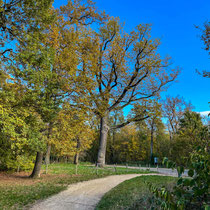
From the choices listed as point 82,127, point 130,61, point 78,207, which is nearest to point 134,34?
point 130,61

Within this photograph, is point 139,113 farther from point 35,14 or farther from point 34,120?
point 35,14

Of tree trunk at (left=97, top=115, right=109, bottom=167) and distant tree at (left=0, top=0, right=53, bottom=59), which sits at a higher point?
distant tree at (left=0, top=0, right=53, bottom=59)

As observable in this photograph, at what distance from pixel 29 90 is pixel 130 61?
13.9 meters

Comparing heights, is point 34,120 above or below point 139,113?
below

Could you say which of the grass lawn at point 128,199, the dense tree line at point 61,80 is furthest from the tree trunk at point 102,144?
the grass lawn at point 128,199

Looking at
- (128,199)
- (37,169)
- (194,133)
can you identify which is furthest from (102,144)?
(194,133)

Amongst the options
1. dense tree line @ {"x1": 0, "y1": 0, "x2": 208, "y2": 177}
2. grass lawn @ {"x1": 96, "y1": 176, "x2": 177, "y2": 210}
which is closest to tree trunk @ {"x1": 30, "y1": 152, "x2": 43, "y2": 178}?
dense tree line @ {"x1": 0, "y1": 0, "x2": 208, "y2": 177}

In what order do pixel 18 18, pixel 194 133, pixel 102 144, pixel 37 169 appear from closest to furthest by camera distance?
pixel 194 133, pixel 18 18, pixel 37 169, pixel 102 144

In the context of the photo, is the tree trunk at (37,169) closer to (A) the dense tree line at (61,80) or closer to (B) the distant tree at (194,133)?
(A) the dense tree line at (61,80)

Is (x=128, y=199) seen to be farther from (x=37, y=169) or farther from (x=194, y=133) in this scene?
(x=37, y=169)

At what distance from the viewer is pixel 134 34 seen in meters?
20.0

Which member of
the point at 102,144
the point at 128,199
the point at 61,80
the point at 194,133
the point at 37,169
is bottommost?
the point at 37,169

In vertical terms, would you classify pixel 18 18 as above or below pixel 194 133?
above

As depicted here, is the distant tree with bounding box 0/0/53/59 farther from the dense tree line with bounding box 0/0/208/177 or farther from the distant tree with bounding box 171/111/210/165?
the distant tree with bounding box 171/111/210/165
